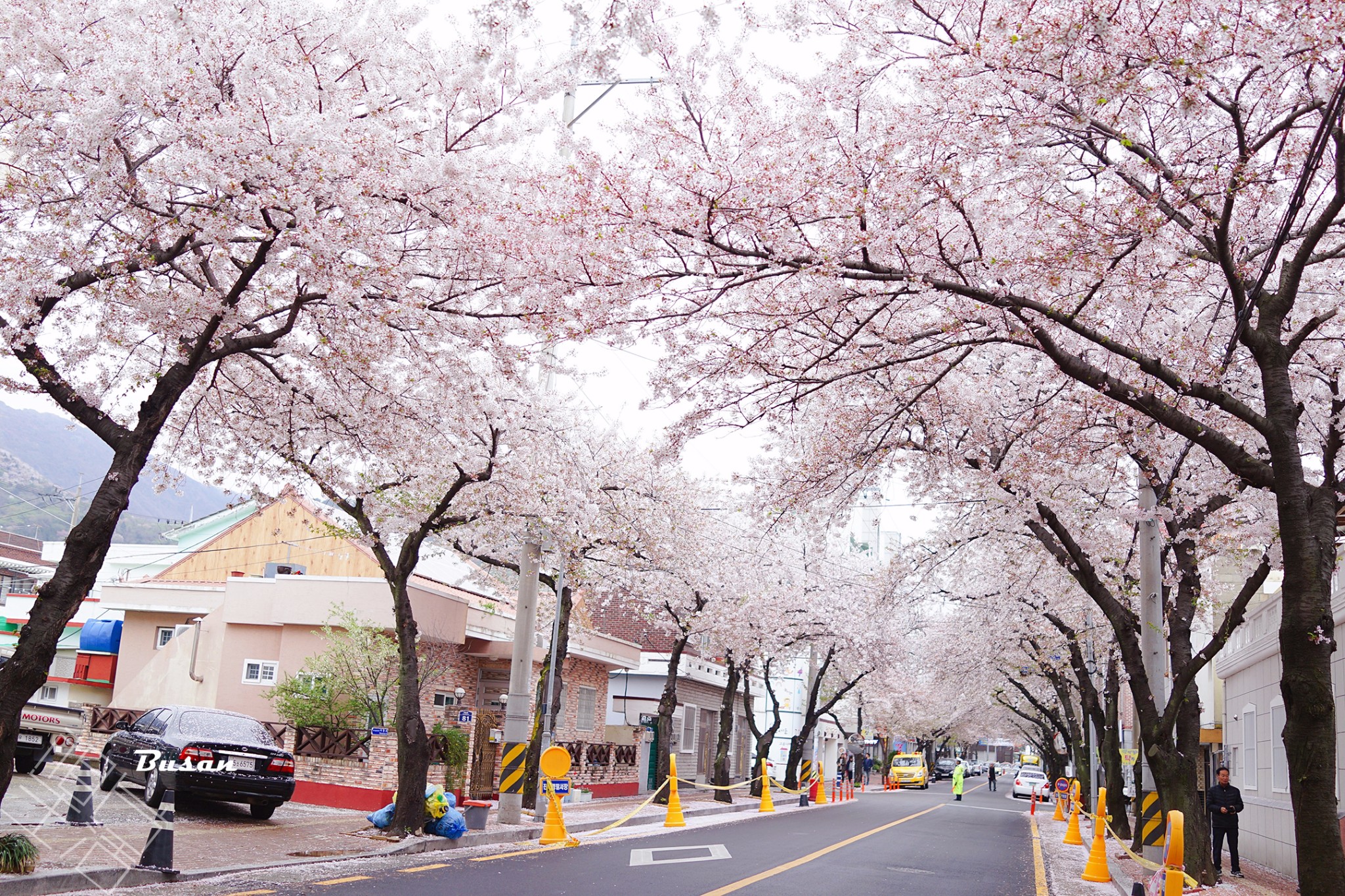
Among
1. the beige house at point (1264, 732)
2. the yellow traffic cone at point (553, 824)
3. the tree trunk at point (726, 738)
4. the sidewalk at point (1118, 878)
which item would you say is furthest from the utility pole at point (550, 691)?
the beige house at point (1264, 732)

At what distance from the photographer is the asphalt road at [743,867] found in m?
10.4

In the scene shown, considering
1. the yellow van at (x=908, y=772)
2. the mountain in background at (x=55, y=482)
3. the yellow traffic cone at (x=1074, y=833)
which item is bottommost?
the yellow van at (x=908, y=772)

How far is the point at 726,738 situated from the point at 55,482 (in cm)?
14759

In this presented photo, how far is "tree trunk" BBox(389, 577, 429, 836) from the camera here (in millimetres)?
14031

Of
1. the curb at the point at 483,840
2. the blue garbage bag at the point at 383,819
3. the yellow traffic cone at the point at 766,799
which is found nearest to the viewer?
the curb at the point at 483,840

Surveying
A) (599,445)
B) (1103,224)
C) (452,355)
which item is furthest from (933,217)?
(599,445)

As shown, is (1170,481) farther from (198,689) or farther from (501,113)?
(198,689)

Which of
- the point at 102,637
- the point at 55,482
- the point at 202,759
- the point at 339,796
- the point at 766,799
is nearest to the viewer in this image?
the point at 202,759

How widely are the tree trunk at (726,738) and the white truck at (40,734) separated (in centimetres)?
1596

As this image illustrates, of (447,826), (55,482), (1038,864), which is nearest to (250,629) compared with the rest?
(447,826)

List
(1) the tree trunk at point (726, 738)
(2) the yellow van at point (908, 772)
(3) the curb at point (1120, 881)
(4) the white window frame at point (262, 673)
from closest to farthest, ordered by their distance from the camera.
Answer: (3) the curb at point (1120, 881), (4) the white window frame at point (262, 673), (1) the tree trunk at point (726, 738), (2) the yellow van at point (908, 772)

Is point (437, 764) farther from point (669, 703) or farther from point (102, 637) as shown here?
point (102, 637)

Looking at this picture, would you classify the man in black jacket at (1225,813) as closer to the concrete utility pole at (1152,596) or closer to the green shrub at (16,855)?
the concrete utility pole at (1152,596)

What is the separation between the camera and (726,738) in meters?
29.6
